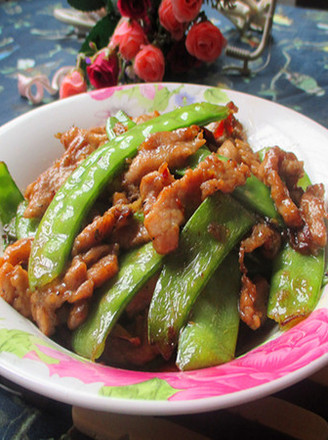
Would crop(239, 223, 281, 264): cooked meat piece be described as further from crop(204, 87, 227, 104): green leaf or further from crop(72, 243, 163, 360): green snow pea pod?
crop(204, 87, 227, 104): green leaf

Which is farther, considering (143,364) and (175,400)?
(143,364)

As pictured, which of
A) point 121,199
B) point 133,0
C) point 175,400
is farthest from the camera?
point 133,0

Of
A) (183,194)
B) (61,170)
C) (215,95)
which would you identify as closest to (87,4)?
(215,95)

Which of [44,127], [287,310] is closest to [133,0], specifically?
[44,127]

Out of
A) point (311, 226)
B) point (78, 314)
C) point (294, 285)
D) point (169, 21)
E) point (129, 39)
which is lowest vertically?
point (78, 314)

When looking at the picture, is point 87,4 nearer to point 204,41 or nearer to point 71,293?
point 204,41

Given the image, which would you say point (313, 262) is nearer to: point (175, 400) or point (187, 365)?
point (187, 365)

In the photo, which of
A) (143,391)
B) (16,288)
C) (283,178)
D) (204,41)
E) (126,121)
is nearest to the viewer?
(143,391)
